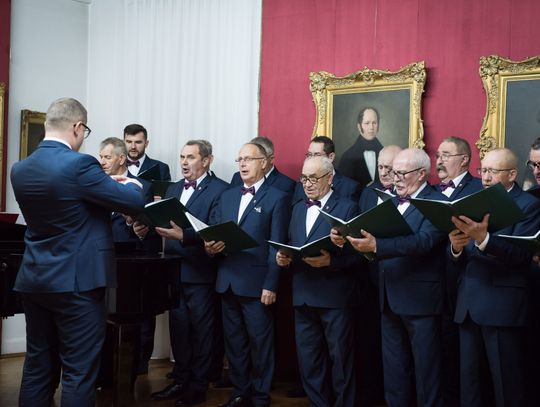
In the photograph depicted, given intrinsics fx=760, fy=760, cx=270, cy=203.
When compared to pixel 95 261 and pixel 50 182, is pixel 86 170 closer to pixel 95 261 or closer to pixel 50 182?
pixel 50 182

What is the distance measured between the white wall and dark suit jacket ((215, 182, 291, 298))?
9.70 ft

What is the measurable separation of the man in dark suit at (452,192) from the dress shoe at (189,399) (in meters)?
1.76

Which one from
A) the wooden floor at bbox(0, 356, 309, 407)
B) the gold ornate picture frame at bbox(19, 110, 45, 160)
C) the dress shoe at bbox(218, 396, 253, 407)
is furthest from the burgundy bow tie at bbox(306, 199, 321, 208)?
the gold ornate picture frame at bbox(19, 110, 45, 160)

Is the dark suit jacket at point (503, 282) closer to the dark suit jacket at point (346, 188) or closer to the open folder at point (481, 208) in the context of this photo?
the open folder at point (481, 208)

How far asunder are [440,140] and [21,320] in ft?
14.3

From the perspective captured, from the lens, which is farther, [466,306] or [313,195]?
[313,195]

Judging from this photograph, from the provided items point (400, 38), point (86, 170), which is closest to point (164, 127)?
point (400, 38)

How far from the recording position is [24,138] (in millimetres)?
7270

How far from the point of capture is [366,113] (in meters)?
5.94

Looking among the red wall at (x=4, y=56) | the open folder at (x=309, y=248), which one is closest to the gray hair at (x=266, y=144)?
the open folder at (x=309, y=248)

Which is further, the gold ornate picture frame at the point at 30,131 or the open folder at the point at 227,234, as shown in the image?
the gold ornate picture frame at the point at 30,131

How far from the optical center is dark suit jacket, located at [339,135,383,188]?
590 cm

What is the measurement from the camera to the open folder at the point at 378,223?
4.08 m

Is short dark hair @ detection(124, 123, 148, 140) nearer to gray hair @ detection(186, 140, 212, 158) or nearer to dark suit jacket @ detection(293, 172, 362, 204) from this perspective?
gray hair @ detection(186, 140, 212, 158)
